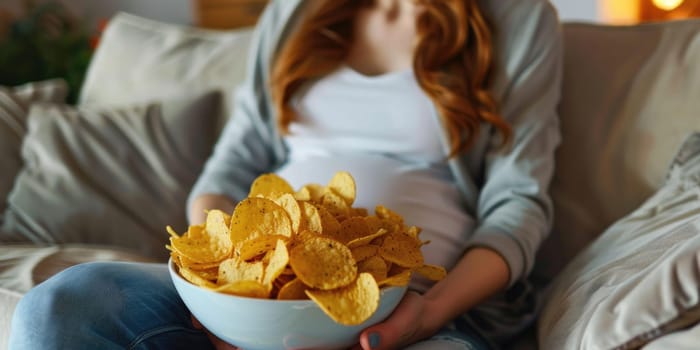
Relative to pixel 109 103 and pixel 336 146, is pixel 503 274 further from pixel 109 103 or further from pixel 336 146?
pixel 109 103

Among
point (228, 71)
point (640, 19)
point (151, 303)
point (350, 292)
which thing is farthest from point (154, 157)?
point (640, 19)

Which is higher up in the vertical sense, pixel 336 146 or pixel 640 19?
pixel 336 146

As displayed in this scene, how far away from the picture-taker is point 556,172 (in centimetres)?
139

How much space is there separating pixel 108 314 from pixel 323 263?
0.90 feet

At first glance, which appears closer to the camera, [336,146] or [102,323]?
[102,323]

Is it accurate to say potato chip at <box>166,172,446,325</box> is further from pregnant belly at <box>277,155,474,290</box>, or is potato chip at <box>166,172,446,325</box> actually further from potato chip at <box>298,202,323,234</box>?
pregnant belly at <box>277,155,474,290</box>

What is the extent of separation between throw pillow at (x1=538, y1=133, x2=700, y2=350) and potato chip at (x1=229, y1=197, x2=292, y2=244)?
36 centimetres

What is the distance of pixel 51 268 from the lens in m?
1.21

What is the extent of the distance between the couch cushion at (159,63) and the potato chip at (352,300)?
991 mm

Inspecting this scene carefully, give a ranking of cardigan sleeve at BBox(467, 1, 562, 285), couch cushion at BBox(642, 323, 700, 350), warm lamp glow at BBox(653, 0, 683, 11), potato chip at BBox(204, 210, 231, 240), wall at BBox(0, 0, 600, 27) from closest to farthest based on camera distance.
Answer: couch cushion at BBox(642, 323, 700, 350)
potato chip at BBox(204, 210, 231, 240)
cardigan sleeve at BBox(467, 1, 562, 285)
warm lamp glow at BBox(653, 0, 683, 11)
wall at BBox(0, 0, 600, 27)

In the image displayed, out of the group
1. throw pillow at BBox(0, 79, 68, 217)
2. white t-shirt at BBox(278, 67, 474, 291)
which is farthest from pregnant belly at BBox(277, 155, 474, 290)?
throw pillow at BBox(0, 79, 68, 217)

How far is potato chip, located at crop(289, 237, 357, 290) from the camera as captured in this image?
79cm

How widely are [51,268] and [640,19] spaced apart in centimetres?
249

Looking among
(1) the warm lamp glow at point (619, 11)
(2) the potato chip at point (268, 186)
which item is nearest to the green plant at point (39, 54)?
(2) the potato chip at point (268, 186)
